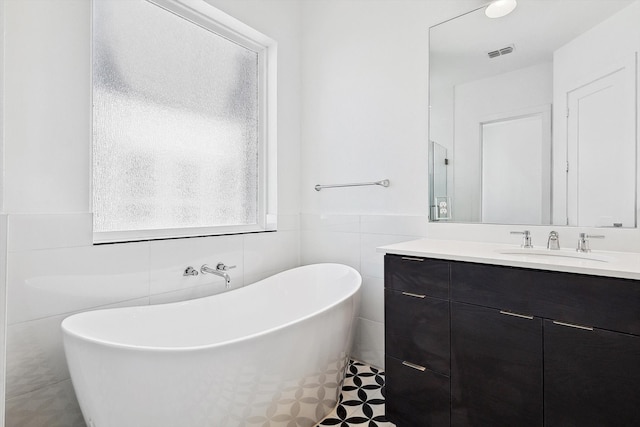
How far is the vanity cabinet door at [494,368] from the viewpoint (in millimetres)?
1163

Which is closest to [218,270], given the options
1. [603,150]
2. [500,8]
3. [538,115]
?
[538,115]

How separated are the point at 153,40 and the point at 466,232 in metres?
2.09

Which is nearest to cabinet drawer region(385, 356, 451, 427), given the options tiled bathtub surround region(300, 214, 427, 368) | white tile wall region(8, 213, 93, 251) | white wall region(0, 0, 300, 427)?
tiled bathtub surround region(300, 214, 427, 368)

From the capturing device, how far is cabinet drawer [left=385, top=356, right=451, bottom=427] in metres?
1.38

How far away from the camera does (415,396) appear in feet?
4.82

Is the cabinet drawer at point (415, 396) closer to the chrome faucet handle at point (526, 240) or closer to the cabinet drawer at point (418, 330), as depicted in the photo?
the cabinet drawer at point (418, 330)

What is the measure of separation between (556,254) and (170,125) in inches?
83.4

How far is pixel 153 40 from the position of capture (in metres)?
1.88

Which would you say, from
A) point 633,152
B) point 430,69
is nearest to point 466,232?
point 633,152

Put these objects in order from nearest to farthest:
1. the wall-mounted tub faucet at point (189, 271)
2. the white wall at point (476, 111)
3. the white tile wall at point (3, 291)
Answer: the white tile wall at point (3, 291) < the white wall at point (476, 111) < the wall-mounted tub faucet at point (189, 271)

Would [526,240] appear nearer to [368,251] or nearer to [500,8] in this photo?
[368,251]

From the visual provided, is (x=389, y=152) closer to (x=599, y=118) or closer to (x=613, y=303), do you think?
(x=599, y=118)

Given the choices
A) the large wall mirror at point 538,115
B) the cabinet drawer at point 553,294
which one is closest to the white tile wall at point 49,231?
the cabinet drawer at point 553,294

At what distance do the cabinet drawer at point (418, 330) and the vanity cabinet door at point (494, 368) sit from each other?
43 mm
